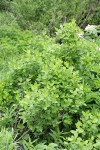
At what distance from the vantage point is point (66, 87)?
2.62 metres

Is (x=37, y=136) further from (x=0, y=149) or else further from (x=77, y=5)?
(x=77, y=5)

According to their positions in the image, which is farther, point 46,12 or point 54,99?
point 46,12

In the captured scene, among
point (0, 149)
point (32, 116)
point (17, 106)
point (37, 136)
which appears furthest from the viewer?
point (17, 106)

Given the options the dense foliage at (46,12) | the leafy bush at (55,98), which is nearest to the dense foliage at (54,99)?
the leafy bush at (55,98)

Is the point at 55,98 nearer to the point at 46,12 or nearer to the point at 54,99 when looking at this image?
the point at 54,99

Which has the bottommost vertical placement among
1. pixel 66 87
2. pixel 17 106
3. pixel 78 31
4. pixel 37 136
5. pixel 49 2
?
pixel 37 136

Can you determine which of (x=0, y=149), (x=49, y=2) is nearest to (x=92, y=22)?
(x=49, y=2)

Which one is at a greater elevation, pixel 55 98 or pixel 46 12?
pixel 46 12

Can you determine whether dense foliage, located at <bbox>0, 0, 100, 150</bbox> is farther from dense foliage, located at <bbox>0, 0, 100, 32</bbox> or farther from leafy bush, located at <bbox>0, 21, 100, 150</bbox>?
Result: dense foliage, located at <bbox>0, 0, 100, 32</bbox>

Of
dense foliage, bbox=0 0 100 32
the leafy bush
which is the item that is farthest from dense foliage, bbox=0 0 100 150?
dense foliage, bbox=0 0 100 32

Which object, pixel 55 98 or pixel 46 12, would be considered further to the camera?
pixel 46 12

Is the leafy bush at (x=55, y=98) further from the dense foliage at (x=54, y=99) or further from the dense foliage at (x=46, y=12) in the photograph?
the dense foliage at (x=46, y=12)

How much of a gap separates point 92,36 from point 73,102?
458 centimetres

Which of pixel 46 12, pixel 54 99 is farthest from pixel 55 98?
pixel 46 12
